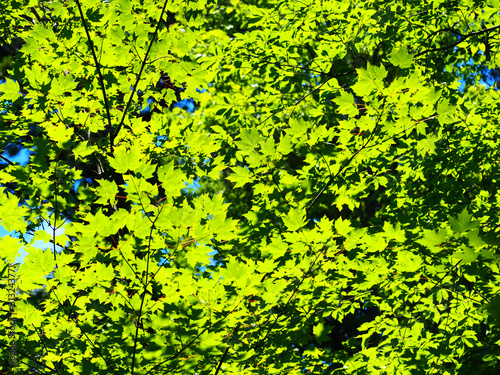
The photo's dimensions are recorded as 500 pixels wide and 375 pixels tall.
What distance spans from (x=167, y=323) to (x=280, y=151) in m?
1.18

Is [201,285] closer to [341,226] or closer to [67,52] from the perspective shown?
[341,226]

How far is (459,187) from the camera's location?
4.54 meters

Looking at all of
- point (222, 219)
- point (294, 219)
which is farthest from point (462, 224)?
point (222, 219)

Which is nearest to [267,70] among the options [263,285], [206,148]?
[206,148]

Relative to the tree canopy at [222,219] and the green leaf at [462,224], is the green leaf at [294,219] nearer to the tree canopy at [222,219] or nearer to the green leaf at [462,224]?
the tree canopy at [222,219]

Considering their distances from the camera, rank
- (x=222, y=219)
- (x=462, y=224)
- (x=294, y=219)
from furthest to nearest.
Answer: (x=294, y=219) < (x=222, y=219) < (x=462, y=224)

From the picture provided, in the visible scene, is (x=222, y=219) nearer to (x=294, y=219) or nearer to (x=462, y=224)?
(x=294, y=219)

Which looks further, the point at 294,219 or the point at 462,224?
the point at 294,219

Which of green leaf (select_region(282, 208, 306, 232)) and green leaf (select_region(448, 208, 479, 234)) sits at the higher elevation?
green leaf (select_region(282, 208, 306, 232))

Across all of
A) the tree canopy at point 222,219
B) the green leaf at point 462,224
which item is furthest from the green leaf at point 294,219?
the green leaf at point 462,224

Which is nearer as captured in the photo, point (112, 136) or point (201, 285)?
point (201, 285)

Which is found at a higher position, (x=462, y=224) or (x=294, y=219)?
(x=294, y=219)

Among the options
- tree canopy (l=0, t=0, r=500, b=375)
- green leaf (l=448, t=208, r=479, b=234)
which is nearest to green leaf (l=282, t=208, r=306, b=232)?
tree canopy (l=0, t=0, r=500, b=375)

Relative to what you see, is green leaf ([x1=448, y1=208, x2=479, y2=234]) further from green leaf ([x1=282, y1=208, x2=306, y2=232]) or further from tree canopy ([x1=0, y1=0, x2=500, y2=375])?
green leaf ([x1=282, y1=208, x2=306, y2=232])
